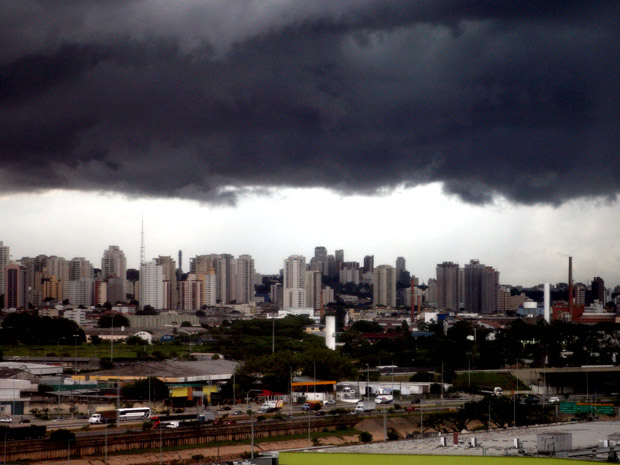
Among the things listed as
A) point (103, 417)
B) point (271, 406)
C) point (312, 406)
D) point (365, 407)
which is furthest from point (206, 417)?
point (365, 407)

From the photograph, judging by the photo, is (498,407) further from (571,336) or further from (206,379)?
(571,336)

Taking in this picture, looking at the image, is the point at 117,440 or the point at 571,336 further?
the point at 571,336

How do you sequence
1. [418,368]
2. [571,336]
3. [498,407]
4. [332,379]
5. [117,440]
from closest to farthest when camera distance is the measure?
[117,440], [498,407], [332,379], [418,368], [571,336]

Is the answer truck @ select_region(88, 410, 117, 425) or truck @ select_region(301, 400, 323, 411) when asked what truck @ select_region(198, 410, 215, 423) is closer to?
truck @ select_region(88, 410, 117, 425)

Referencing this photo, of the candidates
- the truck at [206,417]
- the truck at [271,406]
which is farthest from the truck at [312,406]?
the truck at [206,417]

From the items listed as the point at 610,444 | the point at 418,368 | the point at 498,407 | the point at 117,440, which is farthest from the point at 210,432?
the point at 418,368

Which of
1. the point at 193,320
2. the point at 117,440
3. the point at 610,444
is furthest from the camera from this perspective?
the point at 193,320

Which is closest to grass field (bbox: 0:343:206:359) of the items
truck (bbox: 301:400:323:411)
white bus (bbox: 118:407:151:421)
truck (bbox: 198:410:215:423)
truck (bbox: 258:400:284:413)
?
truck (bbox: 301:400:323:411)
